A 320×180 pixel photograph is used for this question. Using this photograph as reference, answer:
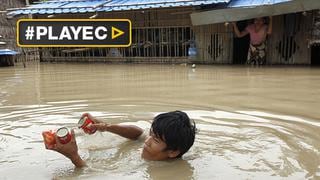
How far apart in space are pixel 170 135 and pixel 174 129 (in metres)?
0.05

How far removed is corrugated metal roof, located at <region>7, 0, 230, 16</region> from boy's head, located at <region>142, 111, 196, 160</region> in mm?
9724

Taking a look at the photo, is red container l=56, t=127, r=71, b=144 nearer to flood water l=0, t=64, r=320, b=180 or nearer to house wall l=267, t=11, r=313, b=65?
flood water l=0, t=64, r=320, b=180

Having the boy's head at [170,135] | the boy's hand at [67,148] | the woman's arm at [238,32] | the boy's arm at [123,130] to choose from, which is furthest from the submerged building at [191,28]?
the boy's hand at [67,148]

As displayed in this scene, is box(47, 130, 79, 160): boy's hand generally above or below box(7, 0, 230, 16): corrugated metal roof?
below

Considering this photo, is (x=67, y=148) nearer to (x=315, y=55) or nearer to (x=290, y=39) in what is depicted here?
(x=290, y=39)

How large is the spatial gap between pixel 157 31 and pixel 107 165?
1144cm

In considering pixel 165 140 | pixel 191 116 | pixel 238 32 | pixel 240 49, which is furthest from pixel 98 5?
pixel 165 140

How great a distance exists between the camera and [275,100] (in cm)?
586

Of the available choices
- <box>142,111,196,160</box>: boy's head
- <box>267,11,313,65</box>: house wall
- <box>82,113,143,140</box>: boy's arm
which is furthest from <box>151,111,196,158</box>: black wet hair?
<box>267,11,313,65</box>: house wall

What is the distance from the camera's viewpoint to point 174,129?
307cm

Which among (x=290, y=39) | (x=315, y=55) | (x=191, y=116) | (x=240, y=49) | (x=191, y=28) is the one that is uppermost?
(x=191, y=28)

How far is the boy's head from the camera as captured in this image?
10.1ft

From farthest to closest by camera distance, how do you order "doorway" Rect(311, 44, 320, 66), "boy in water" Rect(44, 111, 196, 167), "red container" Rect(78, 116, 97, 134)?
1. "doorway" Rect(311, 44, 320, 66)
2. "red container" Rect(78, 116, 97, 134)
3. "boy in water" Rect(44, 111, 196, 167)

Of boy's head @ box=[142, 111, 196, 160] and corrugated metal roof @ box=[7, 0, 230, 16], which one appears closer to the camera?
boy's head @ box=[142, 111, 196, 160]
